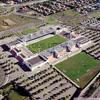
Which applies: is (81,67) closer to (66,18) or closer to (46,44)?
(46,44)

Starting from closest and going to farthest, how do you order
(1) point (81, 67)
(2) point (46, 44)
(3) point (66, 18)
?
(1) point (81, 67) → (2) point (46, 44) → (3) point (66, 18)

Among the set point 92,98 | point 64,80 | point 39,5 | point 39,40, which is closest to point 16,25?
point 39,40

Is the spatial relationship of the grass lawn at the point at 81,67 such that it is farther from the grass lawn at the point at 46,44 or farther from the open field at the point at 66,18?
the open field at the point at 66,18

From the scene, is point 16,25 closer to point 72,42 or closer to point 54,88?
point 72,42

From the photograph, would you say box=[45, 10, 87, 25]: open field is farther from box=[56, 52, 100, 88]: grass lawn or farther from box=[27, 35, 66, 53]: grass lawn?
box=[56, 52, 100, 88]: grass lawn

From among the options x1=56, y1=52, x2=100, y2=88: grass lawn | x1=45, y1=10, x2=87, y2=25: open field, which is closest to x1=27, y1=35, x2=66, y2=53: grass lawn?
x1=56, y1=52, x2=100, y2=88: grass lawn

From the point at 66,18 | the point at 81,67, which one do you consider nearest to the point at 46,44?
the point at 81,67
